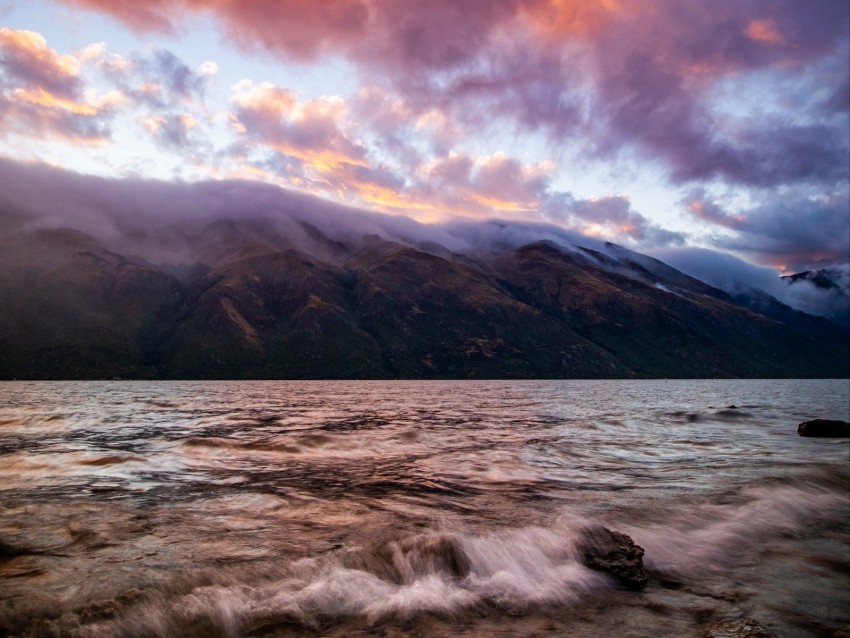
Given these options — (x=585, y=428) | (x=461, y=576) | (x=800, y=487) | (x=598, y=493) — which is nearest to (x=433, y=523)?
(x=461, y=576)

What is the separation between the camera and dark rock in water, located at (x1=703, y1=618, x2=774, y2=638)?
25.4 ft

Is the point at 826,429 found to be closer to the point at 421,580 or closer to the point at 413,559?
the point at 413,559

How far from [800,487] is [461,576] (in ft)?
57.2

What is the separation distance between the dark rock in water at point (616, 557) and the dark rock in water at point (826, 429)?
39032 millimetres

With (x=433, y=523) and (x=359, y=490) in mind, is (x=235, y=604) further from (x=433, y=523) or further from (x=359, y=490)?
(x=359, y=490)

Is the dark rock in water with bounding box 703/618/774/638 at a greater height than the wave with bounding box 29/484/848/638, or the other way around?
the dark rock in water with bounding box 703/618/774/638

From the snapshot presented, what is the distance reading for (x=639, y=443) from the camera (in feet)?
112

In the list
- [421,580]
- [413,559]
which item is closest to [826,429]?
[413,559]

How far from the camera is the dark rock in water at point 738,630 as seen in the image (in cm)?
775

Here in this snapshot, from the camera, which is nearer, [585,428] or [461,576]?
[461,576]

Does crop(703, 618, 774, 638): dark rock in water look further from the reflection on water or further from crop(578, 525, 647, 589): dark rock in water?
crop(578, 525, 647, 589): dark rock in water

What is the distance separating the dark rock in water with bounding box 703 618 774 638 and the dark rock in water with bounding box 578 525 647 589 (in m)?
2.13

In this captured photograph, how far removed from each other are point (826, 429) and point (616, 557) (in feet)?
133

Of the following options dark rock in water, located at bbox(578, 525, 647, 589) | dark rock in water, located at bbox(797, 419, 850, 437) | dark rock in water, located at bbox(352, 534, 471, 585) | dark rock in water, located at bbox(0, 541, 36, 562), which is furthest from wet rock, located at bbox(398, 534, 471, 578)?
dark rock in water, located at bbox(797, 419, 850, 437)
